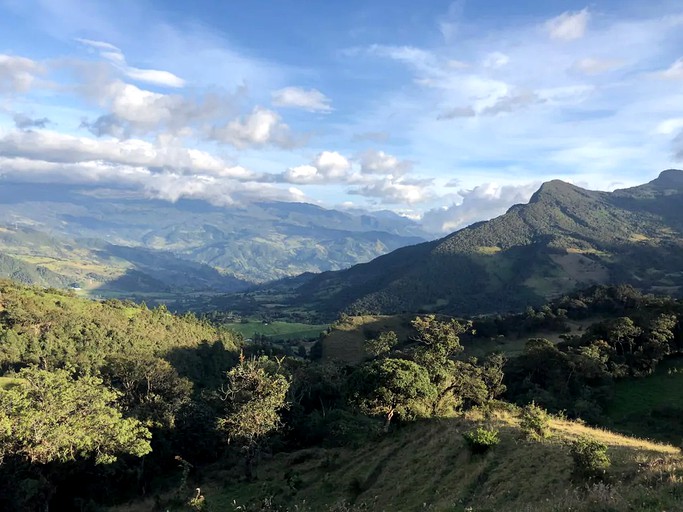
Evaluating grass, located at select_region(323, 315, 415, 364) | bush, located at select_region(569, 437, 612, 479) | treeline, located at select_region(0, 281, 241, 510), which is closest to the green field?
bush, located at select_region(569, 437, 612, 479)

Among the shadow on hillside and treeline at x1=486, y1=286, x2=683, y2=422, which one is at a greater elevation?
treeline at x1=486, y1=286, x2=683, y2=422

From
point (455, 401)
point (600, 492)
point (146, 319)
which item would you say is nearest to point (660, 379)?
point (455, 401)

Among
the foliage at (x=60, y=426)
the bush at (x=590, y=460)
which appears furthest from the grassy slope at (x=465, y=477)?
the foliage at (x=60, y=426)

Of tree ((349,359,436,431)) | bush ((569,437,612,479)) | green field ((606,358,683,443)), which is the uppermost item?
bush ((569,437,612,479))

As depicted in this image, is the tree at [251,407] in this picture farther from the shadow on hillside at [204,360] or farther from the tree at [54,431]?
the shadow on hillside at [204,360]

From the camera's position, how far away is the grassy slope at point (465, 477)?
54.5 feet

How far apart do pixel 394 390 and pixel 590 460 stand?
20.3 meters

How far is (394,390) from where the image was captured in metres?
38.5

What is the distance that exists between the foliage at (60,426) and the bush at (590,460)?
129 feet

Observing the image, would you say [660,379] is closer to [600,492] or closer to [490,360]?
[490,360]

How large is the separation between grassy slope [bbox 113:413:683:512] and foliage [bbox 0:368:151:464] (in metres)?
6.86

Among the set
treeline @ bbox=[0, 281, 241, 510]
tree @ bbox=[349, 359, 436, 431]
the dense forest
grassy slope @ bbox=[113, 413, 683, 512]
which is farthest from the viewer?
treeline @ bbox=[0, 281, 241, 510]

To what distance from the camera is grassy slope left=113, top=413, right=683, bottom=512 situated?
655 inches

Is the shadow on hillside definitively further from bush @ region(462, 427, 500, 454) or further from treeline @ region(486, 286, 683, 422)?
Answer: bush @ region(462, 427, 500, 454)
